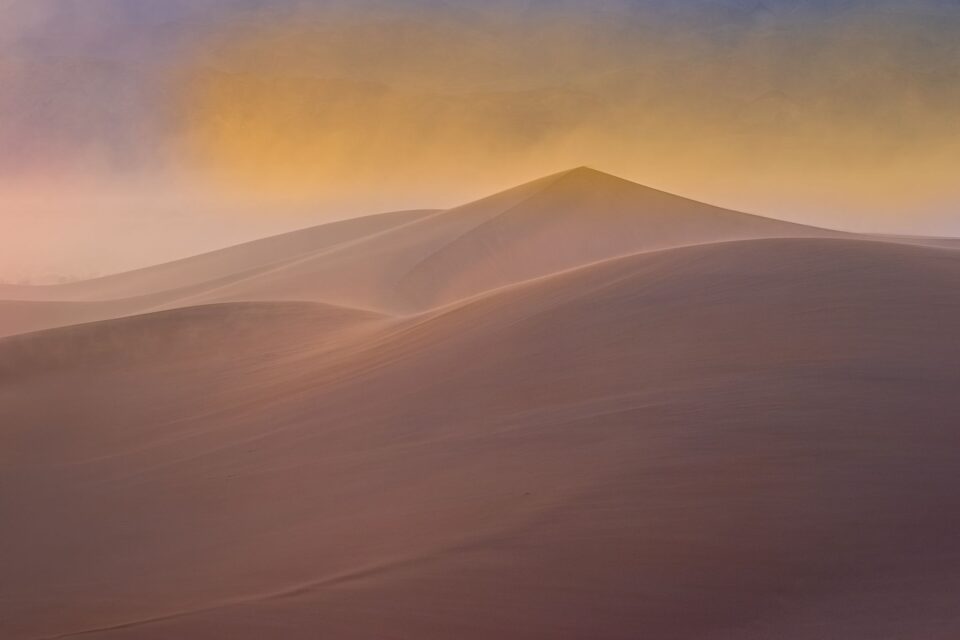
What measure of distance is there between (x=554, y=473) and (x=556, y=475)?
3cm

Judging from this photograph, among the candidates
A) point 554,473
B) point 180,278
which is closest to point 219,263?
point 180,278

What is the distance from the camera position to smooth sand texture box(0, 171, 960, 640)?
4363mm

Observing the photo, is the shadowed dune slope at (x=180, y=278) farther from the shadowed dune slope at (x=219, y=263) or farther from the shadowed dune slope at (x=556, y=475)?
the shadowed dune slope at (x=556, y=475)

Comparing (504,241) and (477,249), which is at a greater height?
(504,241)

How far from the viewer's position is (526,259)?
2103 centimetres

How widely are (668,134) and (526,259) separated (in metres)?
29.2

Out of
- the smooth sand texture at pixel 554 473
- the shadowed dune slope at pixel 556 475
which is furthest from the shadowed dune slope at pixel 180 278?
the shadowed dune slope at pixel 556 475

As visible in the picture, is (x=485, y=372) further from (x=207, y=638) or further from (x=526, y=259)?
(x=526, y=259)

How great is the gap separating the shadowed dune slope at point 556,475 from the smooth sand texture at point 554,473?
2cm

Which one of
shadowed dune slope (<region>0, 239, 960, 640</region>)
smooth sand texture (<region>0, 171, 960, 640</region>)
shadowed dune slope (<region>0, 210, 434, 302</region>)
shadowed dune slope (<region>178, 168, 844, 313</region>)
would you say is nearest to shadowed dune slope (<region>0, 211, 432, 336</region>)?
shadowed dune slope (<region>0, 210, 434, 302</region>)

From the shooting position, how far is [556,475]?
5.45 meters

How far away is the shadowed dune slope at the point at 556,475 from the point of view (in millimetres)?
4359

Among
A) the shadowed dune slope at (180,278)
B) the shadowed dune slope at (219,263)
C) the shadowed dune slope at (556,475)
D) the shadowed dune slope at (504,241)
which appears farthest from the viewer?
the shadowed dune slope at (219,263)

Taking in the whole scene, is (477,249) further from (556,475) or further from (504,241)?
(556,475)
